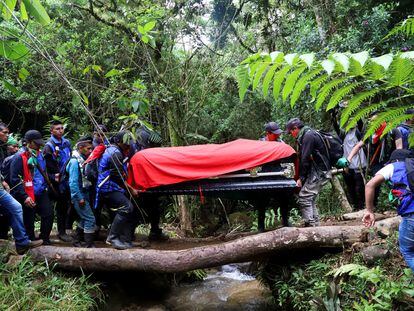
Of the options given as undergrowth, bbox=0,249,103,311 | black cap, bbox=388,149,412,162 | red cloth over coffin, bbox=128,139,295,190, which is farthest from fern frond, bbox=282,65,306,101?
undergrowth, bbox=0,249,103,311

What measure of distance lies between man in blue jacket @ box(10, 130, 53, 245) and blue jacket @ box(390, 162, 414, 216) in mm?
4590

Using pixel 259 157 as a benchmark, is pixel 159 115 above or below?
above

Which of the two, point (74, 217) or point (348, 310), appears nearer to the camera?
point (348, 310)

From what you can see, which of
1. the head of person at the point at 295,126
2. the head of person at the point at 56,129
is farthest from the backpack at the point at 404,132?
the head of person at the point at 56,129

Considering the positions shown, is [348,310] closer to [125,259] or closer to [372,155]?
[125,259]

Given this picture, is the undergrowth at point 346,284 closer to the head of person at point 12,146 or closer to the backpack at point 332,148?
the backpack at point 332,148

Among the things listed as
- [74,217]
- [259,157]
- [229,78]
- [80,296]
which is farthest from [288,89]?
[229,78]

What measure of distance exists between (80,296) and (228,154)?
287 centimetres

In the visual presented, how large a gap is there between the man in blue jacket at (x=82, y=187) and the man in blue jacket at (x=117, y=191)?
22 centimetres

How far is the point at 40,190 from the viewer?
5.45 metres

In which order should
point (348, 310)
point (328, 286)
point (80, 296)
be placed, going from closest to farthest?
1. point (348, 310)
2. point (328, 286)
3. point (80, 296)

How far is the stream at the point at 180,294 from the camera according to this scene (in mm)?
5884

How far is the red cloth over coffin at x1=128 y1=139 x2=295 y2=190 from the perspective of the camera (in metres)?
5.38

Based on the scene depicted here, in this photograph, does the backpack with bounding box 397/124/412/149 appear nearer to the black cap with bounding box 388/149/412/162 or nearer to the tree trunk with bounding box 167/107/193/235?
the black cap with bounding box 388/149/412/162
